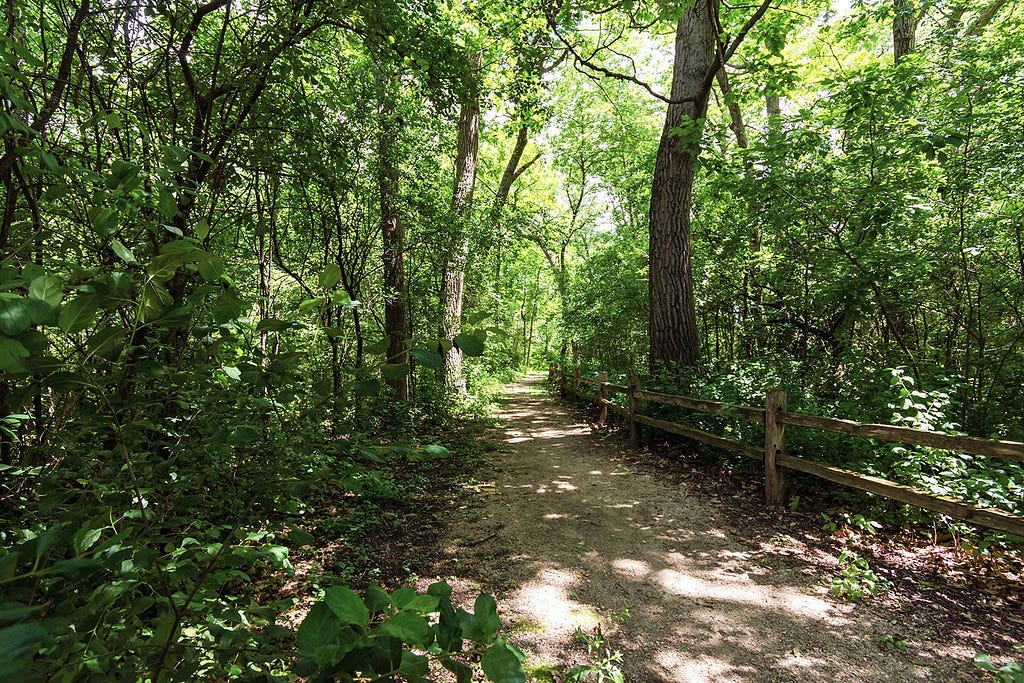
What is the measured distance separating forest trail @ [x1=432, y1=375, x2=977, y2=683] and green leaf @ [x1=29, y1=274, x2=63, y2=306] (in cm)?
273

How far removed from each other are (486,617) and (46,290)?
85cm

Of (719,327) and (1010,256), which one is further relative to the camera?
(719,327)

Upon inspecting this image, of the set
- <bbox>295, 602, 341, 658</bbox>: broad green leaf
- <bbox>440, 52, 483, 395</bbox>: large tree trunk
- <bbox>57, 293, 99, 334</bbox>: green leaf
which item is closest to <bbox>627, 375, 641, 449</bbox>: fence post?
<bbox>440, 52, 483, 395</bbox>: large tree trunk

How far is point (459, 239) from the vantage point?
325 inches

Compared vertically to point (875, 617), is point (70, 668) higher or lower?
higher

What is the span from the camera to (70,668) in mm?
799

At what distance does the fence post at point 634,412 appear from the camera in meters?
7.52

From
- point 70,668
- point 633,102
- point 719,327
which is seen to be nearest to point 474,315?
point 70,668

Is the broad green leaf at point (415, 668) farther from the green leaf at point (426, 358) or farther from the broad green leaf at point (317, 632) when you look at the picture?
the green leaf at point (426, 358)

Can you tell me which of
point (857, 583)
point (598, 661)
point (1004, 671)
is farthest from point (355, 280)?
point (1004, 671)

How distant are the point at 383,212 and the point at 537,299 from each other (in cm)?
2291

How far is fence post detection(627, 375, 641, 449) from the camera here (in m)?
7.52

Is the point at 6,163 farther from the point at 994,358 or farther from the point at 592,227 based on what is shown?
the point at 592,227

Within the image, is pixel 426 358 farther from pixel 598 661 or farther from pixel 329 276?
pixel 598 661
